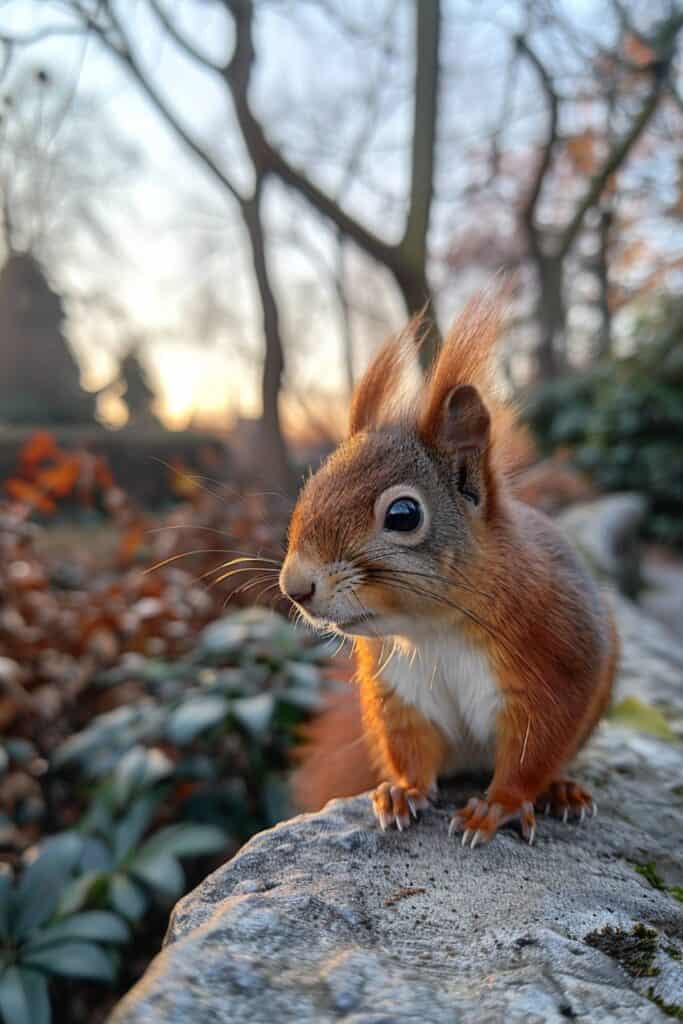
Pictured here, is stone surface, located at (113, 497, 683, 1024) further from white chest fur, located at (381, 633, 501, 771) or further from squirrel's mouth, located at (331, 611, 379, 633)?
squirrel's mouth, located at (331, 611, 379, 633)

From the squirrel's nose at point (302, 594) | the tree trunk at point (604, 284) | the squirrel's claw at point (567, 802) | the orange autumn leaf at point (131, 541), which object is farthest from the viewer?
the tree trunk at point (604, 284)

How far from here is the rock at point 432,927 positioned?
2.27 ft

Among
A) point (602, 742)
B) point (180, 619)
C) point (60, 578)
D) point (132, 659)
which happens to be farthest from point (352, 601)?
point (60, 578)

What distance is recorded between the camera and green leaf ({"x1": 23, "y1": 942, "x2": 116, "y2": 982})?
4.39ft

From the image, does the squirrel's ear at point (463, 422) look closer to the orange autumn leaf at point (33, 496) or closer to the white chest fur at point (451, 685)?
the white chest fur at point (451, 685)

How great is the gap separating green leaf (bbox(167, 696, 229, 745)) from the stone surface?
56 cm

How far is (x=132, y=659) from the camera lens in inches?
90.3

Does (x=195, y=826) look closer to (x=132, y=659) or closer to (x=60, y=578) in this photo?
(x=132, y=659)

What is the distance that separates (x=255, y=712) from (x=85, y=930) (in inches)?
20.6

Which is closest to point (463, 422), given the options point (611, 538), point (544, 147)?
point (611, 538)

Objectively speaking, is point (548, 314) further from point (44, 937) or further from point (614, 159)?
point (44, 937)

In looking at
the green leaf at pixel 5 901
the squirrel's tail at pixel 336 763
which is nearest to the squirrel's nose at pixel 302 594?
the squirrel's tail at pixel 336 763

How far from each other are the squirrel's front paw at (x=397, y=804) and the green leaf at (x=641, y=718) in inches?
29.8

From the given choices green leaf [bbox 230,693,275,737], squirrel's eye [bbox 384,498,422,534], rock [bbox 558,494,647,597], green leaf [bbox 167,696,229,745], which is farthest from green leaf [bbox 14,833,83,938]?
rock [bbox 558,494,647,597]
